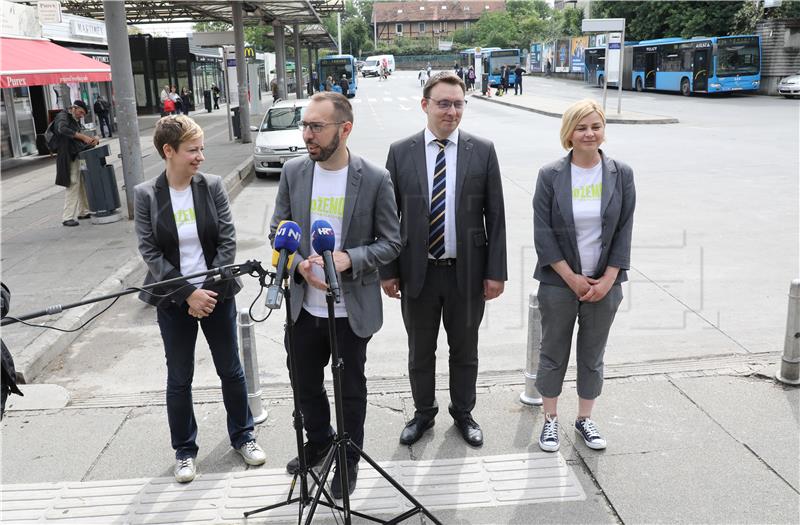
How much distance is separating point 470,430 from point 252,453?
1.29 metres

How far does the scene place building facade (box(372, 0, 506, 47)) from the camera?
126m

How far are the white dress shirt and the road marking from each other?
4.15ft

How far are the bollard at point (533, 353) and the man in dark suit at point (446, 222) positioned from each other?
622 mm

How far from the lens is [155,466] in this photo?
3889mm

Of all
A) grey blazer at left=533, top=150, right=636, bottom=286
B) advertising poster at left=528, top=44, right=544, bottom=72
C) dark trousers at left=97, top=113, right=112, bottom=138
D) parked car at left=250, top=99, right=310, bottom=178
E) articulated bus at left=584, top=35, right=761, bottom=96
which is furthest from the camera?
advertising poster at left=528, top=44, right=544, bottom=72

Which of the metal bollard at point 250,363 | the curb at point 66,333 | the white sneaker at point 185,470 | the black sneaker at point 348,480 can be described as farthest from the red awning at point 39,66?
the black sneaker at point 348,480

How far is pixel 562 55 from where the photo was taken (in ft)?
216

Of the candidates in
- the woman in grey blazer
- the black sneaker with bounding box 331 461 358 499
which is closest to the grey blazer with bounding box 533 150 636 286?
the woman in grey blazer

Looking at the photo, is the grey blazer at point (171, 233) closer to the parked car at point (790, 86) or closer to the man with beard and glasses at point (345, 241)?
the man with beard and glasses at point (345, 241)

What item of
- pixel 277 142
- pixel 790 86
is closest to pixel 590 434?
pixel 277 142

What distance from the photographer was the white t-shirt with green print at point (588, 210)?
146 inches

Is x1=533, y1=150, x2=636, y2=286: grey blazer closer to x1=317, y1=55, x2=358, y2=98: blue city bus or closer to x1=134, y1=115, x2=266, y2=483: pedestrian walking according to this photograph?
x1=134, y1=115, x2=266, y2=483: pedestrian walking

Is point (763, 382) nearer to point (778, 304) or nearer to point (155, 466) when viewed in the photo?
point (778, 304)

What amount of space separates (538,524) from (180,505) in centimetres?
185
